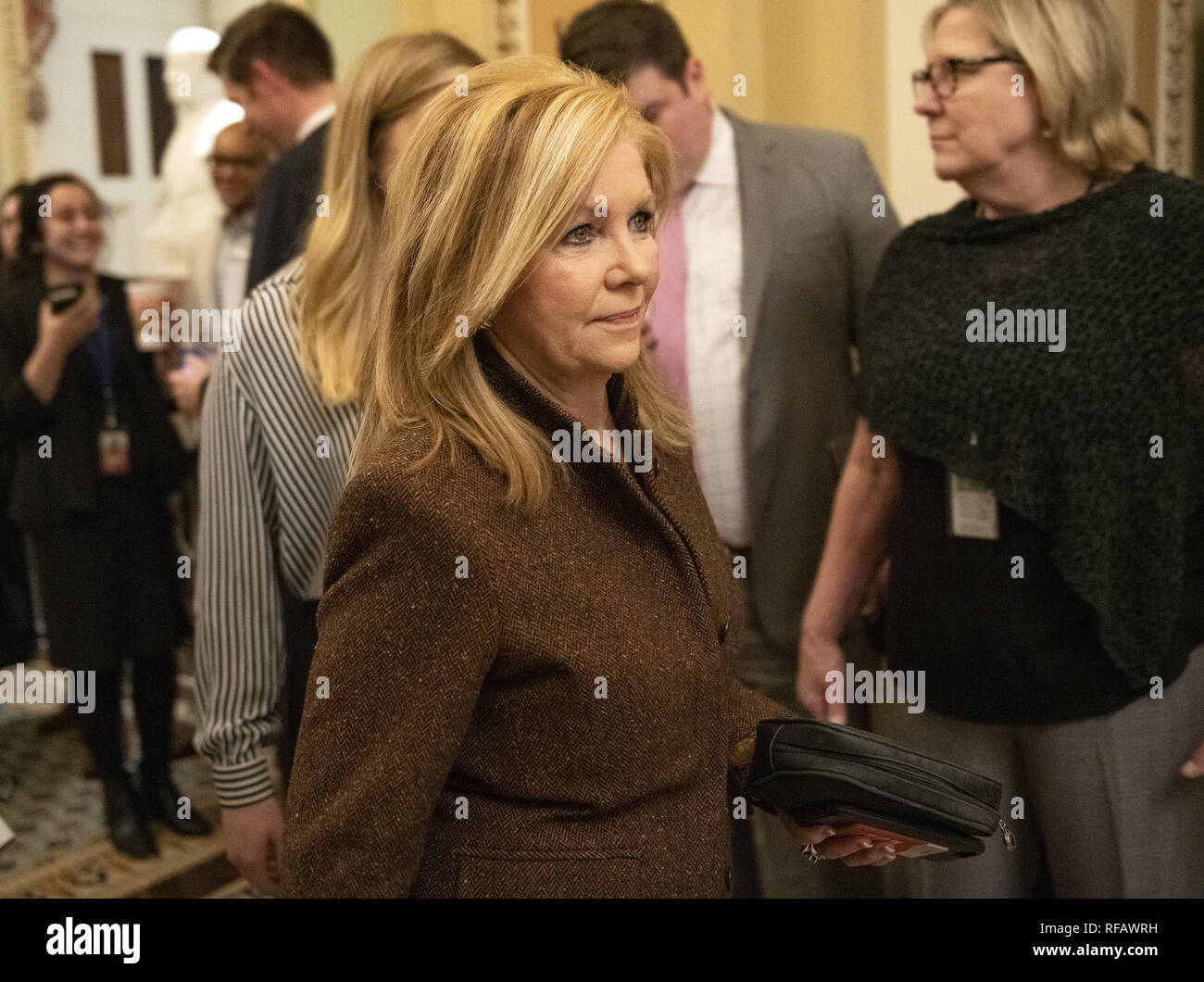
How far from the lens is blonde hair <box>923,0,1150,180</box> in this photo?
1.64 metres

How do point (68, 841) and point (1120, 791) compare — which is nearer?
point (1120, 791)

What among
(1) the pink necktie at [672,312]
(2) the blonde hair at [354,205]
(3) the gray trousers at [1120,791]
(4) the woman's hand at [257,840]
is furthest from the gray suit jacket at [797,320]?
(4) the woman's hand at [257,840]

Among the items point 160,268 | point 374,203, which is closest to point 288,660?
point 374,203

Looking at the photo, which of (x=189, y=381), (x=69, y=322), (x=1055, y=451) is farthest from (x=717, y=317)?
(x=69, y=322)

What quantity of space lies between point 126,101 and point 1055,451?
2489 mm

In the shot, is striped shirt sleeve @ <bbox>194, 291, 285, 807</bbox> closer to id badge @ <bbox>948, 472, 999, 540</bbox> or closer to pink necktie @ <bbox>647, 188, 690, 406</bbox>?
pink necktie @ <bbox>647, 188, 690, 406</bbox>

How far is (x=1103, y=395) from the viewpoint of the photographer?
5.18ft

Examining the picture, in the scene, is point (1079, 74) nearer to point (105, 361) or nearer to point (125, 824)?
point (105, 361)

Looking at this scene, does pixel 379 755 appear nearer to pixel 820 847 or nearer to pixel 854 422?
pixel 820 847

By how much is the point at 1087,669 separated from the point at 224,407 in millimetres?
1198

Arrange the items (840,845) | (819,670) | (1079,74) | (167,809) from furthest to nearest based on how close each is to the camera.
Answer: (167,809) → (819,670) → (1079,74) → (840,845)

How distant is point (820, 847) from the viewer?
4.21 feet

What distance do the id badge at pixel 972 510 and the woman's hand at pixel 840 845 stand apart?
581mm

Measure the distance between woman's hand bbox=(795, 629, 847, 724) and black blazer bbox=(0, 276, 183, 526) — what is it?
171 centimetres
